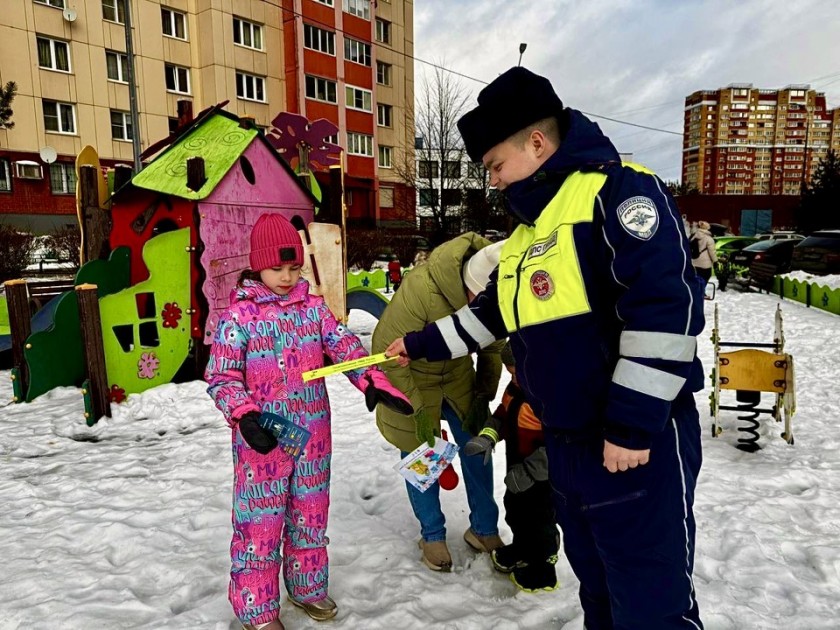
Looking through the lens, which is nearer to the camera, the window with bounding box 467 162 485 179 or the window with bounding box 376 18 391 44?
the window with bounding box 467 162 485 179

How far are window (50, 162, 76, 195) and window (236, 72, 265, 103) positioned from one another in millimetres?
8115

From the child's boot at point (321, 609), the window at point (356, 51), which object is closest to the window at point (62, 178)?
the window at point (356, 51)

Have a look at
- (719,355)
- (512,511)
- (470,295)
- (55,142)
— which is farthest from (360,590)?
(55,142)

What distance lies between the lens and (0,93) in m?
12.6

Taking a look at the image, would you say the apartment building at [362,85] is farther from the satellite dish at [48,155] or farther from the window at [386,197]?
the satellite dish at [48,155]

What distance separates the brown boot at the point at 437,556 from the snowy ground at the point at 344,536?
0.04 m

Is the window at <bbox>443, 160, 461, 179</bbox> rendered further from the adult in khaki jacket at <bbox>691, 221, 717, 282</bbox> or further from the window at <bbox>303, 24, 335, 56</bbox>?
the window at <bbox>303, 24, 335, 56</bbox>

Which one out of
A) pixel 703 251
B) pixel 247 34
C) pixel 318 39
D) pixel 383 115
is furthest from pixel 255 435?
pixel 383 115

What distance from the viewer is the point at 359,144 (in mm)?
30922

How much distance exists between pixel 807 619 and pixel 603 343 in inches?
73.5

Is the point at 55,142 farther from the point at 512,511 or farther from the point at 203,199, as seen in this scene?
the point at 512,511

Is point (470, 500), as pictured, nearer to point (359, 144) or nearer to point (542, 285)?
point (542, 285)

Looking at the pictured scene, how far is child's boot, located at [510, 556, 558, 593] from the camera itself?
2607mm

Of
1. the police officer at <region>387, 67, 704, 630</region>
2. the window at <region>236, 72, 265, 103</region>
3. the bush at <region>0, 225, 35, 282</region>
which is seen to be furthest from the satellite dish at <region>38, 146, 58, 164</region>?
the police officer at <region>387, 67, 704, 630</region>
